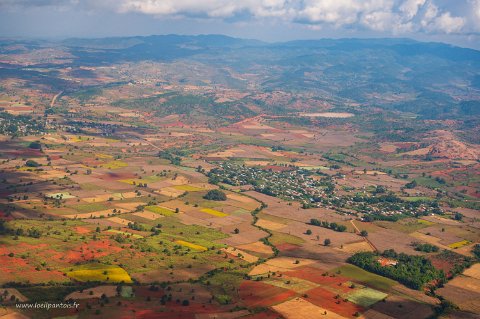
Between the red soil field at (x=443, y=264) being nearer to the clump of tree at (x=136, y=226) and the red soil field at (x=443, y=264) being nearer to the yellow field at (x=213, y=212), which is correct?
the yellow field at (x=213, y=212)

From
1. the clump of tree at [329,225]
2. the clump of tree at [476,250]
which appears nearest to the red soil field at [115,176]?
the clump of tree at [329,225]

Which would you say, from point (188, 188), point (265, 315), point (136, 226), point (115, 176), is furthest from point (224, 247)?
point (115, 176)

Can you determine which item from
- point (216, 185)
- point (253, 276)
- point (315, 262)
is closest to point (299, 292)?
point (253, 276)

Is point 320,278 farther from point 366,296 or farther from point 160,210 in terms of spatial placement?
point 160,210

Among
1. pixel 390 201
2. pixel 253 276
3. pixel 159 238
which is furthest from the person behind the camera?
pixel 390 201

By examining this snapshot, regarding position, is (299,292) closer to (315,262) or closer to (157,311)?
(315,262)

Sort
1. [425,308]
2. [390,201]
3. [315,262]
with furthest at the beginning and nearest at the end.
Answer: [390,201] < [315,262] < [425,308]

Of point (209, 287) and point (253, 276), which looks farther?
point (253, 276)
